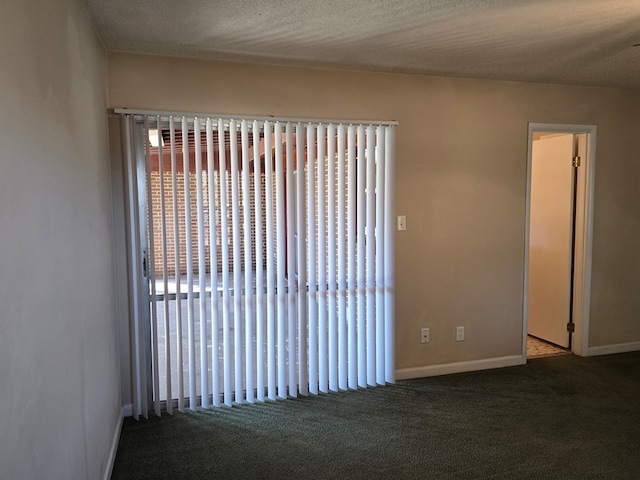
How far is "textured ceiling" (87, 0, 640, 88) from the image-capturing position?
2182mm

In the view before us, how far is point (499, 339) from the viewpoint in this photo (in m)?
3.82

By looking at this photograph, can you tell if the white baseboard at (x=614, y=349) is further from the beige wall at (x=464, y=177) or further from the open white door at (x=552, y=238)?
the open white door at (x=552, y=238)

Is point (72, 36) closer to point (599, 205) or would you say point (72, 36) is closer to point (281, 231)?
point (281, 231)

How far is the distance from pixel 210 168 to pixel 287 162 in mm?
511

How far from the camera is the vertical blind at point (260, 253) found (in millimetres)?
2904

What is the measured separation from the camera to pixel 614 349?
4152 millimetres

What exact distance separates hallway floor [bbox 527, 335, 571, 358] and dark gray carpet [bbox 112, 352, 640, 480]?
0.61m

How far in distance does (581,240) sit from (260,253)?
2.83 m

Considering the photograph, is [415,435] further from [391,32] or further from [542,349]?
[391,32]

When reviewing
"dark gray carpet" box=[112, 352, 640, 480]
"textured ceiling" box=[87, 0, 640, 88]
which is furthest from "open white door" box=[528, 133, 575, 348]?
"textured ceiling" box=[87, 0, 640, 88]

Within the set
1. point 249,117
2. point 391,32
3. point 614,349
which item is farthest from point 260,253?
point 614,349

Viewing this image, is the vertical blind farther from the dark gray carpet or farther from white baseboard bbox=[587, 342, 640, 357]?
white baseboard bbox=[587, 342, 640, 357]

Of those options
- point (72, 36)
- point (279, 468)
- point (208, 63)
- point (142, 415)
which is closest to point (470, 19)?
point (208, 63)

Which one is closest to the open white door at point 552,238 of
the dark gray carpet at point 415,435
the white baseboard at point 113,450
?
the dark gray carpet at point 415,435
